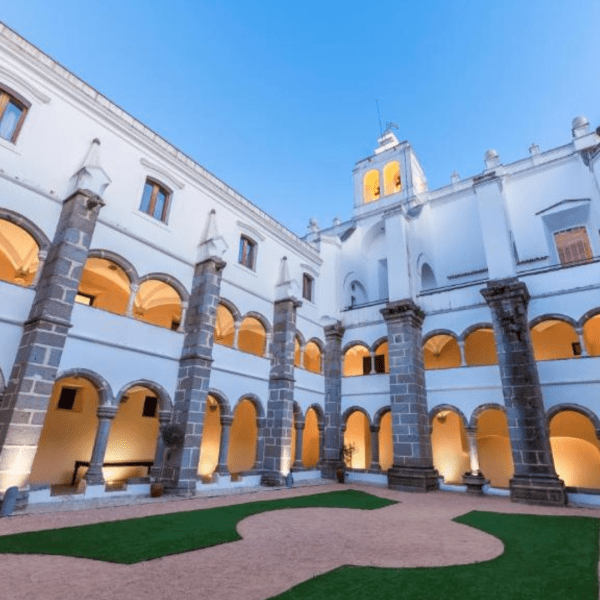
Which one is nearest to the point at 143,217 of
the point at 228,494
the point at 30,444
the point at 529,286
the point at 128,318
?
the point at 128,318

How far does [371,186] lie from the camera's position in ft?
76.9

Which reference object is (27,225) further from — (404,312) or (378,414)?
(378,414)

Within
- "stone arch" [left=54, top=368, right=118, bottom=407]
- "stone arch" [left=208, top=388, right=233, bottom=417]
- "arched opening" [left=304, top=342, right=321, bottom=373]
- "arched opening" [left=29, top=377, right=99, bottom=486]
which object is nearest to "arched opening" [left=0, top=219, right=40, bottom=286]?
"stone arch" [left=54, top=368, right=118, bottom=407]

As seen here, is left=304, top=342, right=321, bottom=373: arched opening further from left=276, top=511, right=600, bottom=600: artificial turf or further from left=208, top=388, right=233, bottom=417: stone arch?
Answer: left=276, top=511, right=600, bottom=600: artificial turf

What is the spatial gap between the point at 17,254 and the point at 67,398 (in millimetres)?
5084

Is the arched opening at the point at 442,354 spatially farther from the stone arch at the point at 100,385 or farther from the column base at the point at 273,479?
the stone arch at the point at 100,385

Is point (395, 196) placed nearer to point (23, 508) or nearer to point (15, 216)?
point (15, 216)

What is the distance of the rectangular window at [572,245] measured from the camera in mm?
15602

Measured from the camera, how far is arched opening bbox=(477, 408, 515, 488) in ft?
52.7

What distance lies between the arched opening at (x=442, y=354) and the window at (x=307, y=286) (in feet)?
19.7

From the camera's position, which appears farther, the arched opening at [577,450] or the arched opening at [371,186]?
the arched opening at [371,186]

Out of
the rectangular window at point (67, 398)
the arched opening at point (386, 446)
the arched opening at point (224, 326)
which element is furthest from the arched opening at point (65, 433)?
the arched opening at point (386, 446)

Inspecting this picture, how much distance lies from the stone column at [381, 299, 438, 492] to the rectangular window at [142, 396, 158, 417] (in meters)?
9.58

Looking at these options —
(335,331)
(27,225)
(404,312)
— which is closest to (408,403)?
(404,312)
